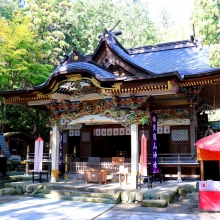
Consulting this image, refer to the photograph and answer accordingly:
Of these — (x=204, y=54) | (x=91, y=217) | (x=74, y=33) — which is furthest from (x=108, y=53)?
(x=74, y=33)

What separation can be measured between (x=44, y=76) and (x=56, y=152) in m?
8.05

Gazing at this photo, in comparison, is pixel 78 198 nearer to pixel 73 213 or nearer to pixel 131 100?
pixel 73 213

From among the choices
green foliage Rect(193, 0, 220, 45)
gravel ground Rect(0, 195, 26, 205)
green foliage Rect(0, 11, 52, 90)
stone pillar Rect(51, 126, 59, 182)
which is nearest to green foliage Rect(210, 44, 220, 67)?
green foliage Rect(193, 0, 220, 45)

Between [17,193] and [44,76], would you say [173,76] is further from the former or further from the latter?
[44,76]

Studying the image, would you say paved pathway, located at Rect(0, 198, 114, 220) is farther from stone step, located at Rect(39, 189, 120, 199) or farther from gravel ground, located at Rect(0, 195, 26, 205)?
stone step, located at Rect(39, 189, 120, 199)

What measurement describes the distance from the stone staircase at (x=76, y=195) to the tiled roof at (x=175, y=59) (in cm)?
679

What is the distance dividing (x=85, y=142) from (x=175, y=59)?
7272mm

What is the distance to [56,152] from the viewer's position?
468 inches

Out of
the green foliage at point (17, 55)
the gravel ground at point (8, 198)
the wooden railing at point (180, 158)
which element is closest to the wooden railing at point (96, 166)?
the wooden railing at point (180, 158)

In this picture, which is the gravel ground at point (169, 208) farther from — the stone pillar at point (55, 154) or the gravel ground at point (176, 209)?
the stone pillar at point (55, 154)

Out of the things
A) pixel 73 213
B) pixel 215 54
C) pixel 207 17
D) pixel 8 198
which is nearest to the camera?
pixel 73 213

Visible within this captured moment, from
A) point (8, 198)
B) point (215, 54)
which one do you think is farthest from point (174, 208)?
point (215, 54)

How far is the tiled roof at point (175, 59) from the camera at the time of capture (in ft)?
43.4

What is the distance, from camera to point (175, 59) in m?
15.2
